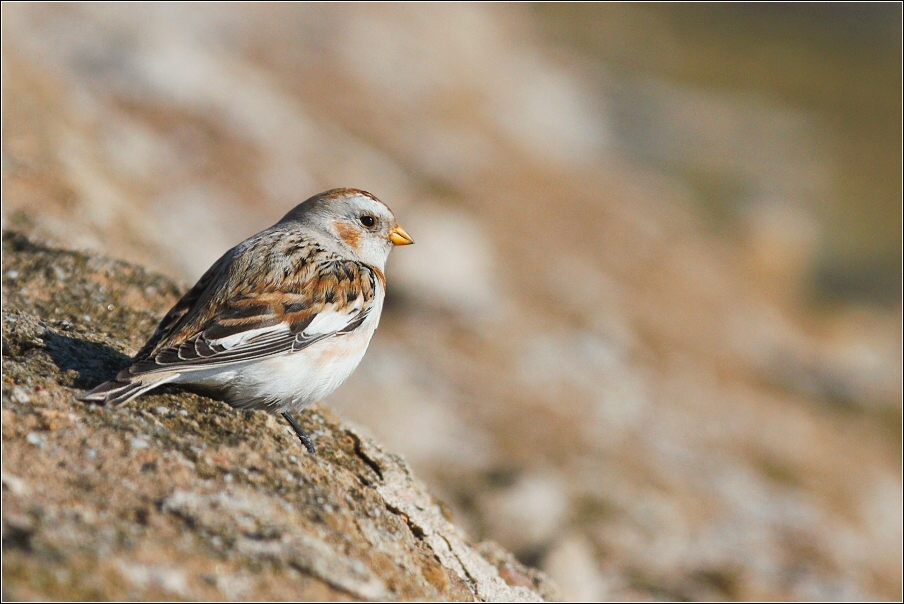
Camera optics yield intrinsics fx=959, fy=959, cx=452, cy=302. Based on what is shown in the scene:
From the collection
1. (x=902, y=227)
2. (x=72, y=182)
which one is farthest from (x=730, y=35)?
(x=72, y=182)

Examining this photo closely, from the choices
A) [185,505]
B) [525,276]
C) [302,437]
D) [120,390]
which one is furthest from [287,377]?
[525,276]

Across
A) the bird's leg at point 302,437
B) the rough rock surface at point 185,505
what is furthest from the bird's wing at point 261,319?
the bird's leg at point 302,437

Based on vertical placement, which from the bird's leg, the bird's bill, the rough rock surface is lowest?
the rough rock surface

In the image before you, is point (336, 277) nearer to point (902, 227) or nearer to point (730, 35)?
point (902, 227)

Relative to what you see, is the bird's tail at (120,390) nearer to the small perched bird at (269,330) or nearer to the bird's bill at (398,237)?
the small perched bird at (269,330)

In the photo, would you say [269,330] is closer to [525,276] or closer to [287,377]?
[287,377]

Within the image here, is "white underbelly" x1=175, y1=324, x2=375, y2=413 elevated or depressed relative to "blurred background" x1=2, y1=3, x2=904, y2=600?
depressed

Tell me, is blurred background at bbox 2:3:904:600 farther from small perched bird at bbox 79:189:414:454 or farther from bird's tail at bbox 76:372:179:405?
bird's tail at bbox 76:372:179:405

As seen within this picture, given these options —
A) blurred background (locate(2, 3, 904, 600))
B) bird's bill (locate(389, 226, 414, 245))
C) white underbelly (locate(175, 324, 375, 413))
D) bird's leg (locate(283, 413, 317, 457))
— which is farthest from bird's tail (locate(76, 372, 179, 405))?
blurred background (locate(2, 3, 904, 600))
